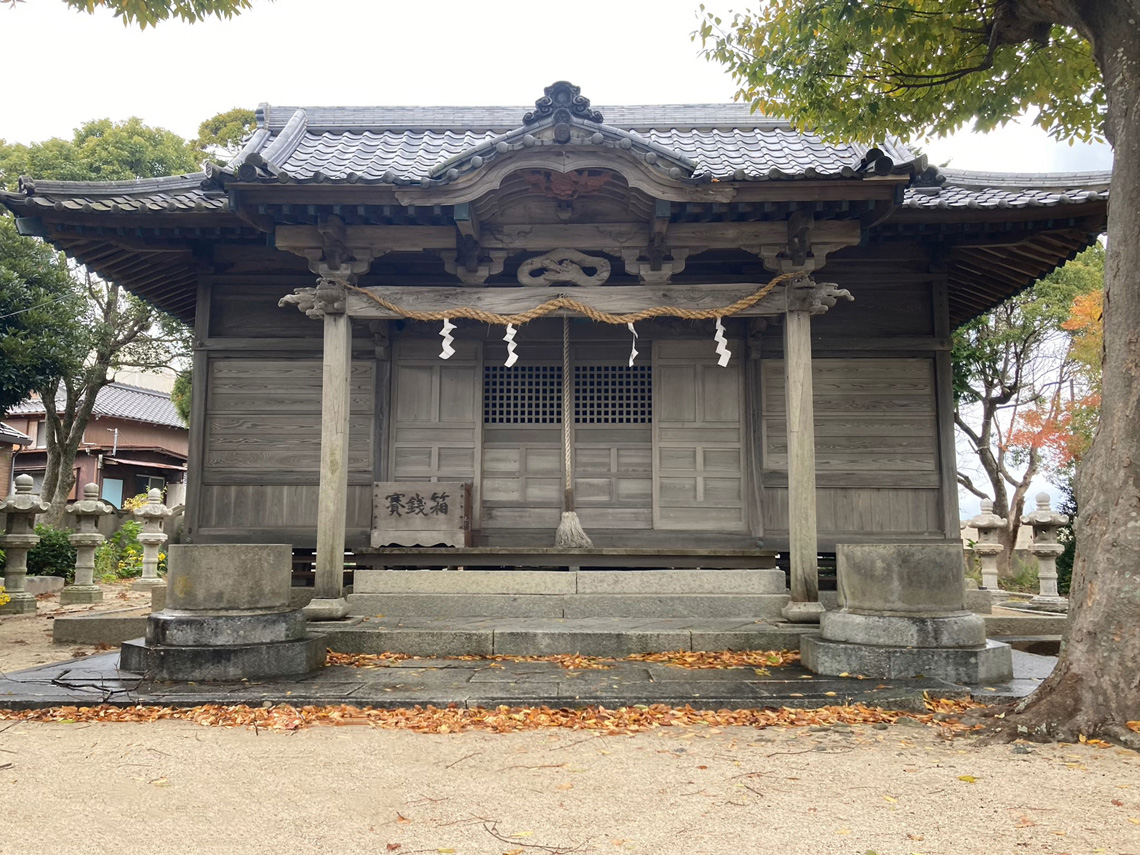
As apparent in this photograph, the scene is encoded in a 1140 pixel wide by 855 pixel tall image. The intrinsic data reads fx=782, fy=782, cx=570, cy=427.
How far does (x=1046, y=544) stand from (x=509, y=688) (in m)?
9.29

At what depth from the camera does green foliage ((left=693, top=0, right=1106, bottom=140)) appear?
6910 millimetres

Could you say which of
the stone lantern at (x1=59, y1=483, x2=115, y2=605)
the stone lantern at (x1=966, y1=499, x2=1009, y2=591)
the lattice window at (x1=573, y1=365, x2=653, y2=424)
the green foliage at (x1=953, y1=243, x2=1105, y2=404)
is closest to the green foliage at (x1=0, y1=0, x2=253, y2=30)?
the lattice window at (x1=573, y1=365, x2=653, y2=424)

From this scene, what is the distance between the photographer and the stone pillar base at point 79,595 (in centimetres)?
1255

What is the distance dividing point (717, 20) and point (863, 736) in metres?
6.83

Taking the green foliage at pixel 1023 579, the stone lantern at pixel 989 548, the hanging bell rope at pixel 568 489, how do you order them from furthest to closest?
the green foliage at pixel 1023 579, the stone lantern at pixel 989 548, the hanging bell rope at pixel 568 489

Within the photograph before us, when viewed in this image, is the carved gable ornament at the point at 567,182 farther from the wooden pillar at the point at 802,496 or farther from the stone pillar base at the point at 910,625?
the stone pillar base at the point at 910,625

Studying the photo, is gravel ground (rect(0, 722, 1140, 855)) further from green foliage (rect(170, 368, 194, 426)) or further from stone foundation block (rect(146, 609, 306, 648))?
green foliage (rect(170, 368, 194, 426))

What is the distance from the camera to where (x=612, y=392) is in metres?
10.2

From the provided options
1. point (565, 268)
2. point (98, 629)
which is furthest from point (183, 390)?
point (565, 268)

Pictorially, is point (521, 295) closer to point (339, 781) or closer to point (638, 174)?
point (638, 174)

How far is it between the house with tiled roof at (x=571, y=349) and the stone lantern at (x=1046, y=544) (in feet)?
9.32

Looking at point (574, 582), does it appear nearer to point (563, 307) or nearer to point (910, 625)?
point (563, 307)

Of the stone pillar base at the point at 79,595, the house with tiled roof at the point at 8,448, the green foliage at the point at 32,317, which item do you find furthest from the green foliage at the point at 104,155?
the stone pillar base at the point at 79,595

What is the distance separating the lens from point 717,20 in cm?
797
